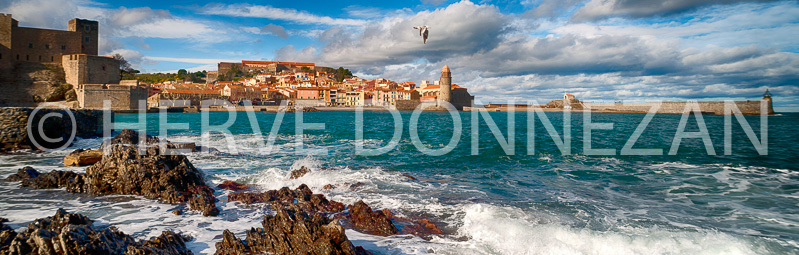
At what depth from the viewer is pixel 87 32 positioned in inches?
1837

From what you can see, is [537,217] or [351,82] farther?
[351,82]

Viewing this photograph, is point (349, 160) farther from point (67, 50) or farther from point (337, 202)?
point (67, 50)

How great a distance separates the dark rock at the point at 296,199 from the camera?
6262 mm

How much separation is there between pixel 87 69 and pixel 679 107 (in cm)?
9751

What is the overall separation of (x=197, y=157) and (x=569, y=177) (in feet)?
33.8

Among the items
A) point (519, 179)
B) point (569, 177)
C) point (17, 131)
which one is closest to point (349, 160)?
point (519, 179)

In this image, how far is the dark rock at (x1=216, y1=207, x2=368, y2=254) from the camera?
413 cm

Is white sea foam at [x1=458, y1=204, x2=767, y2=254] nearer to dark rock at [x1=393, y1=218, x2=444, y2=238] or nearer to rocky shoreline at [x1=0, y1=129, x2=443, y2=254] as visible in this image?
dark rock at [x1=393, y1=218, x2=444, y2=238]

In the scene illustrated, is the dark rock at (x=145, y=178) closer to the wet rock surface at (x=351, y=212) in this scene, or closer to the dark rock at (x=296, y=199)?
the dark rock at (x=296, y=199)

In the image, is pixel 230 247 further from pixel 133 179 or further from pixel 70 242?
pixel 133 179

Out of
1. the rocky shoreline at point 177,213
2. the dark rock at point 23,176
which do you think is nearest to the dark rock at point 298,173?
the rocky shoreline at point 177,213

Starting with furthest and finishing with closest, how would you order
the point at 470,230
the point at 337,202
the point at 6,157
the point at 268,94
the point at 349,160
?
the point at 268,94
the point at 349,160
the point at 6,157
the point at 337,202
the point at 470,230

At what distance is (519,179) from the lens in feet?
31.9

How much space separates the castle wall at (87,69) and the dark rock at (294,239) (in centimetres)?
4992
